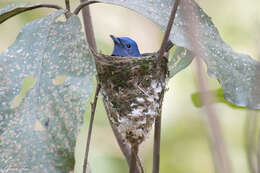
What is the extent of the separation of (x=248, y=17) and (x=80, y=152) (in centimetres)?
226

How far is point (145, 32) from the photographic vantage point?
178 inches

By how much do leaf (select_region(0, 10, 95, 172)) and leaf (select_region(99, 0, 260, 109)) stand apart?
370 mm

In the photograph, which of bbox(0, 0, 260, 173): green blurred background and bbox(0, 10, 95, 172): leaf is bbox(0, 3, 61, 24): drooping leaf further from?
bbox(0, 0, 260, 173): green blurred background

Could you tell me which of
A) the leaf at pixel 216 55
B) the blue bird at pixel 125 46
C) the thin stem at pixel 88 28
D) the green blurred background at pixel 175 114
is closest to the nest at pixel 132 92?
the thin stem at pixel 88 28

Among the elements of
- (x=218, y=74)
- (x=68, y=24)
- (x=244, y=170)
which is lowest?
(x=244, y=170)

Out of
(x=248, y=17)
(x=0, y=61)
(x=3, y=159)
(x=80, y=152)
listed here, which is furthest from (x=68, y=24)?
(x=248, y=17)

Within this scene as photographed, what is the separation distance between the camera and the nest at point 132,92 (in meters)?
2.31

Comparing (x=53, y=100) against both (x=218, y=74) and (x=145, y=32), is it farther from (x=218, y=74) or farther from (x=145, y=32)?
(x=145, y=32)

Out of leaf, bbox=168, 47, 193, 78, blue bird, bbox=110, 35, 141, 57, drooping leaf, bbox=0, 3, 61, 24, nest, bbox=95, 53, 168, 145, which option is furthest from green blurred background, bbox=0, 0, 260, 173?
drooping leaf, bbox=0, 3, 61, 24

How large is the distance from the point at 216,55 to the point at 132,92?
68cm

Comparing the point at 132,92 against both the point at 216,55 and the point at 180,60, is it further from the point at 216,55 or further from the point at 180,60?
the point at 216,55

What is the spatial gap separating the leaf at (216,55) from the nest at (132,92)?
339mm

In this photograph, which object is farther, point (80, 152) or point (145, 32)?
point (145, 32)

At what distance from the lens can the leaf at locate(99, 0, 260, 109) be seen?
6.24 ft
